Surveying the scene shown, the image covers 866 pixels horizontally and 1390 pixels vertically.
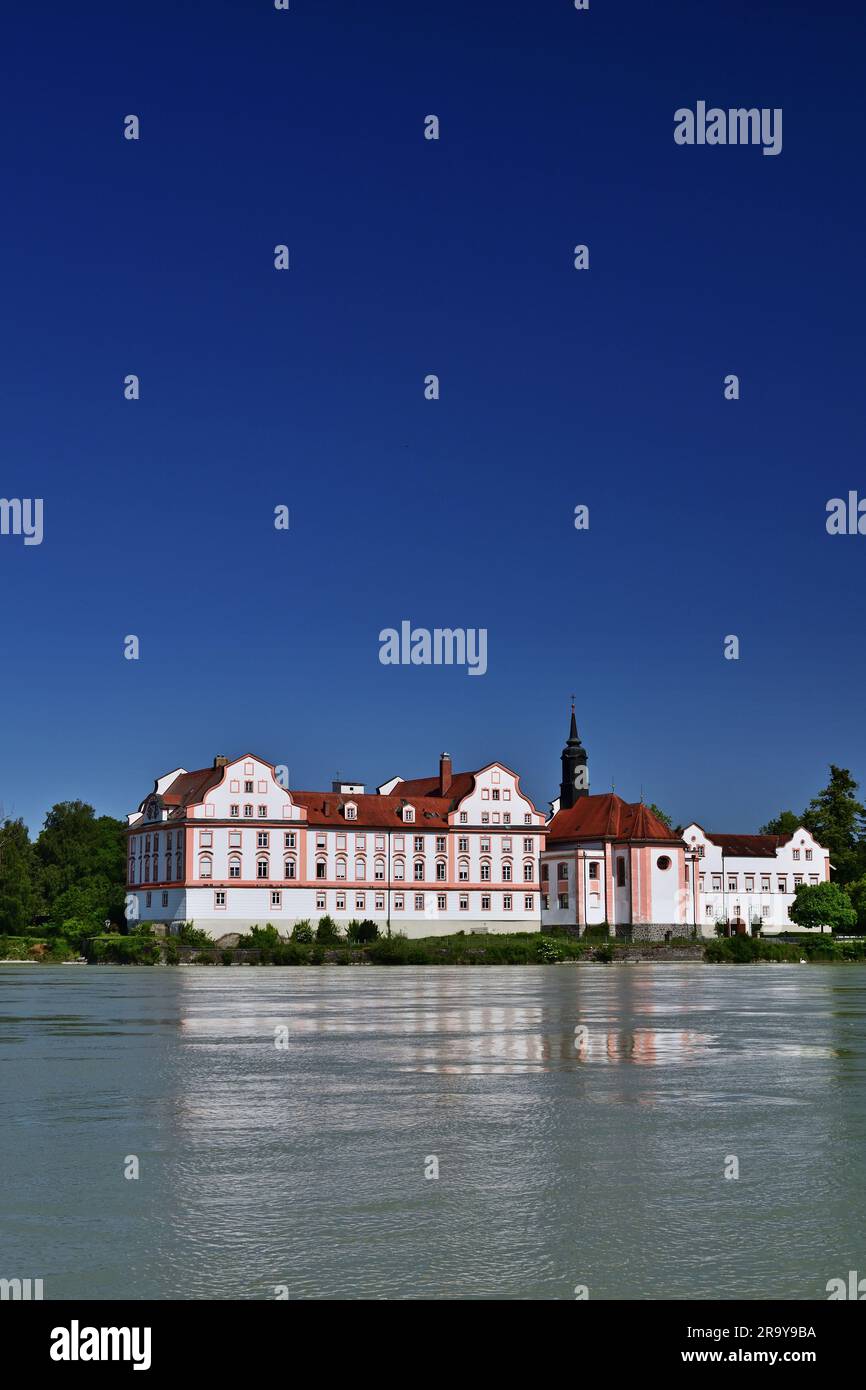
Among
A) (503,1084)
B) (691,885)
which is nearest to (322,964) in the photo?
(691,885)

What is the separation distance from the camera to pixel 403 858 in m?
116

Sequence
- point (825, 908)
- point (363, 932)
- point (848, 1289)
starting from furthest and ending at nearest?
point (825, 908), point (363, 932), point (848, 1289)

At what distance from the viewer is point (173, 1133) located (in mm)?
13219

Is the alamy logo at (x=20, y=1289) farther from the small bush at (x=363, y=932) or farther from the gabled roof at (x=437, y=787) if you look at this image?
the gabled roof at (x=437, y=787)

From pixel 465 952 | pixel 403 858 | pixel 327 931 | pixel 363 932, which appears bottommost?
pixel 465 952

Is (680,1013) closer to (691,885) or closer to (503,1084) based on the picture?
(503,1084)

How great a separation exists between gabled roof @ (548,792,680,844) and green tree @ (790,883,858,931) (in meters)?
14.0

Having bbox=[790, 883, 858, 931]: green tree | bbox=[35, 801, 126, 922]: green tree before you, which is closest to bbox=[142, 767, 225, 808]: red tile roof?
bbox=[35, 801, 126, 922]: green tree

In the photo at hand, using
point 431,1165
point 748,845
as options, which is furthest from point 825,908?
point 431,1165

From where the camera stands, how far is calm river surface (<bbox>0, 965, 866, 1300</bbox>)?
8133 mm

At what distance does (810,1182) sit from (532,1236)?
116 inches

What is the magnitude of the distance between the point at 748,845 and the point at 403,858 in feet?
153

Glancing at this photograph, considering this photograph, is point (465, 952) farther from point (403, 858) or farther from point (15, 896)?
point (15, 896)
